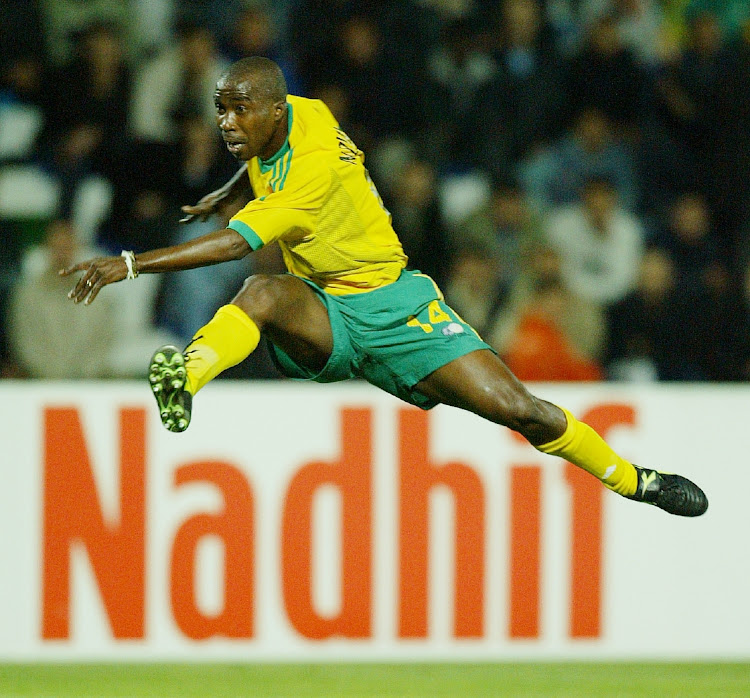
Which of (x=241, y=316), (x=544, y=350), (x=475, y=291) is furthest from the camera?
(x=475, y=291)

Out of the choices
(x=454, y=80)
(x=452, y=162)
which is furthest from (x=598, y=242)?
(x=454, y=80)

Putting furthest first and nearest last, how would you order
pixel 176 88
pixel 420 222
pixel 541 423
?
pixel 176 88 → pixel 420 222 → pixel 541 423

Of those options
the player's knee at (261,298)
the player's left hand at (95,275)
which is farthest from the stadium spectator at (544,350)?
the player's left hand at (95,275)

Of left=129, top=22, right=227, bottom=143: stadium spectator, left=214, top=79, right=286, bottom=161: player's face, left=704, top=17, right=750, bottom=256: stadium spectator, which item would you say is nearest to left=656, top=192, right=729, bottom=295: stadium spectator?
left=704, top=17, right=750, bottom=256: stadium spectator

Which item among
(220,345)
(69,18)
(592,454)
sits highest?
(69,18)

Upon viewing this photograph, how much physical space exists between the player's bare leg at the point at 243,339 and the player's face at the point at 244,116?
0.46 m

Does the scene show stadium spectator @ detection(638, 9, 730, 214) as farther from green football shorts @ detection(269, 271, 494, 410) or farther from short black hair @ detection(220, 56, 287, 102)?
short black hair @ detection(220, 56, 287, 102)

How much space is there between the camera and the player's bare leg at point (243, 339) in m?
4.13

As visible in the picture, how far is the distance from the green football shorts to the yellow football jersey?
0.07 m

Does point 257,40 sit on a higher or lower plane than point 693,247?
higher

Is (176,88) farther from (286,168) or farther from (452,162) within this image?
(286,168)

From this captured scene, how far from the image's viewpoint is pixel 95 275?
4023mm

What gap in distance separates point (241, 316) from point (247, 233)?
29cm

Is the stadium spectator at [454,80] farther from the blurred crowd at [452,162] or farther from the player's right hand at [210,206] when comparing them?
the player's right hand at [210,206]
